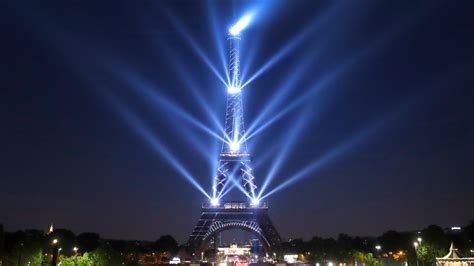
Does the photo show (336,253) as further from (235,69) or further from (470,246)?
(235,69)

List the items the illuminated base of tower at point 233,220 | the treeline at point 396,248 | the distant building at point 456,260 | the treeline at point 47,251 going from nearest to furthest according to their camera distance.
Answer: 1. the distant building at point 456,260
2. the treeline at point 47,251
3. the treeline at point 396,248
4. the illuminated base of tower at point 233,220

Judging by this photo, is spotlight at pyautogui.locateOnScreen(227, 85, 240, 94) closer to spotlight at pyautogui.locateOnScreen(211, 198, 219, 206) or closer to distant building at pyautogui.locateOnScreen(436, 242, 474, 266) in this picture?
spotlight at pyautogui.locateOnScreen(211, 198, 219, 206)

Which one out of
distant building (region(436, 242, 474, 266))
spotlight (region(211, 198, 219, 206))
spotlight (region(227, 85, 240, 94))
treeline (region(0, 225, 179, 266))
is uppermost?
spotlight (region(227, 85, 240, 94))

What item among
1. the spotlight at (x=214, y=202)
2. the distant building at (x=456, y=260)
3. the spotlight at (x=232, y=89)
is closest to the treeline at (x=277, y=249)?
the spotlight at (x=214, y=202)

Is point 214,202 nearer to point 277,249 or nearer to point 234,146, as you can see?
point 234,146

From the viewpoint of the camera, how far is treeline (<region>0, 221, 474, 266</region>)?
6625cm

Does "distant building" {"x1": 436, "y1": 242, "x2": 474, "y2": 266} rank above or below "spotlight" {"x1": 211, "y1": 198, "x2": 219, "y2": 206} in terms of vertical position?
below

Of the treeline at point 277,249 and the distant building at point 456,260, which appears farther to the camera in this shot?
the treeline at point 277,249

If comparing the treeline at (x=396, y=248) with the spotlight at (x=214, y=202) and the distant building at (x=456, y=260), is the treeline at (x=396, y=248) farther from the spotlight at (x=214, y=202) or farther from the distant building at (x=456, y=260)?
the spotlight at (x=214, y=202)

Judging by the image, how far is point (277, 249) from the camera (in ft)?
416

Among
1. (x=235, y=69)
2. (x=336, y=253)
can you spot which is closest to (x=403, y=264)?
(x=336, y=253)

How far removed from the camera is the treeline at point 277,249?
66.2 m

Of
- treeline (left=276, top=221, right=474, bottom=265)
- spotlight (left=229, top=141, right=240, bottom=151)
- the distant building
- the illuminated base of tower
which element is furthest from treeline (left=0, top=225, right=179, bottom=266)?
the distant building

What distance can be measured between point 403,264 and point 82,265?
4636cm
